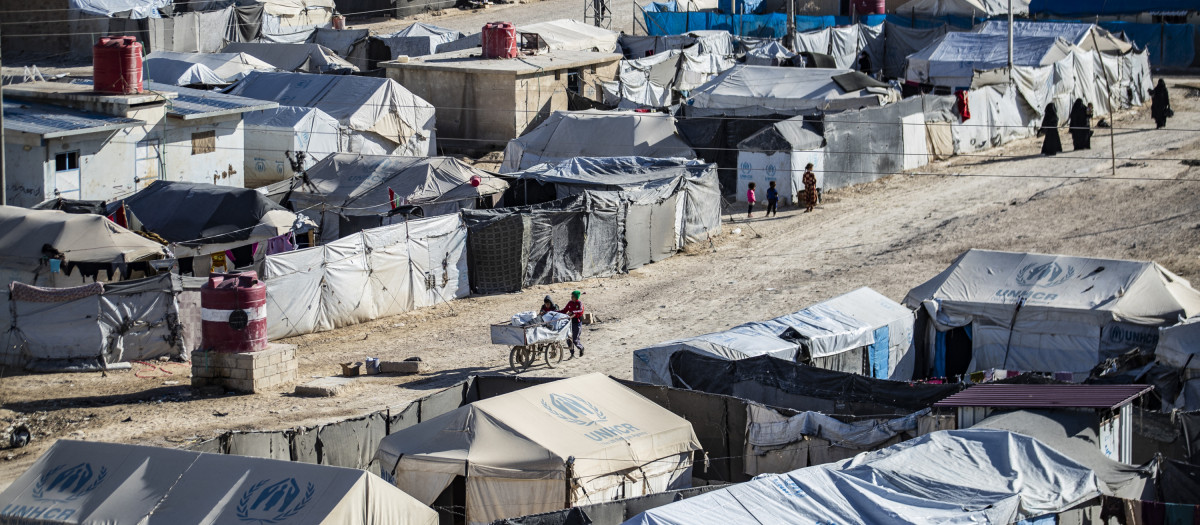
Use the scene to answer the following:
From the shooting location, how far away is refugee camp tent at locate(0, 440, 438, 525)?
12.1m

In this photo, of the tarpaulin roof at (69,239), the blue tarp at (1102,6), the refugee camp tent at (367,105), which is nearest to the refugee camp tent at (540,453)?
the tarpaulin roof at (69,239)

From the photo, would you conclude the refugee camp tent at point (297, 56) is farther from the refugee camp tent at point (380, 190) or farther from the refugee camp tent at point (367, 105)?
the refugee camp tent at point (380, 190)

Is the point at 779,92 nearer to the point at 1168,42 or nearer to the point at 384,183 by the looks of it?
the point at 384,183

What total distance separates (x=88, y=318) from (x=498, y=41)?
22.7 meters

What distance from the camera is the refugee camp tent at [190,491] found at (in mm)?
12055

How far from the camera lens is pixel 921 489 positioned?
11.8m

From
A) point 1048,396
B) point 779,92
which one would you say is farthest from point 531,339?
point 779,92

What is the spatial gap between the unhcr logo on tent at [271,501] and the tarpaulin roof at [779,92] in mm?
25443

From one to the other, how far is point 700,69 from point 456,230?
23.0 metres

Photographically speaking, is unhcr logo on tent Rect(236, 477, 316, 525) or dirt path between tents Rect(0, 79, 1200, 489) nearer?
unhcr logo on tent Rect(236, 477, 316, 525)

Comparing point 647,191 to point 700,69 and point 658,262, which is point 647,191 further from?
point 700,69

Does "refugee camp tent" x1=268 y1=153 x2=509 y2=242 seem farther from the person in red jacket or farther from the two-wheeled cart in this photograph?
the two-wheeled cart

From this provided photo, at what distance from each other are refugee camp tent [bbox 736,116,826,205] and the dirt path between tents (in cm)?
88

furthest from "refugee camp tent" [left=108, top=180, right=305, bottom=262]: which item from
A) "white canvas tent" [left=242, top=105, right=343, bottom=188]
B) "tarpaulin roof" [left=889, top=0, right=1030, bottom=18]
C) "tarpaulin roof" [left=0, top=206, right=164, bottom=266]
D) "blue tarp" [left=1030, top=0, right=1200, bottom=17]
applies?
Result: "blue tarp" [left=1030, top=0, right=1200, bottom=17]
